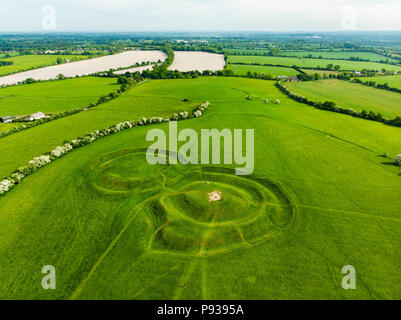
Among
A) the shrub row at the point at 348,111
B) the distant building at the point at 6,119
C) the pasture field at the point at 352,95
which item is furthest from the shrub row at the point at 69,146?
the pasture field at the point at 352,95

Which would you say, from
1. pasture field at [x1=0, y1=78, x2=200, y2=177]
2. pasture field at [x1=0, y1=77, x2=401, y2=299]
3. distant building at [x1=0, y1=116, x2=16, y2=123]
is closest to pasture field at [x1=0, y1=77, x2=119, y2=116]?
distant building at [x1=0, y1=116, x2=16, y2=123]

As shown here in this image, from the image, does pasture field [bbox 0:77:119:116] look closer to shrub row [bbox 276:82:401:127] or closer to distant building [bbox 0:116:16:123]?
distant building [bbox 0:116:16:123]

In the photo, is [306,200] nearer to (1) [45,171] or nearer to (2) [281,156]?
(2) [281,156]

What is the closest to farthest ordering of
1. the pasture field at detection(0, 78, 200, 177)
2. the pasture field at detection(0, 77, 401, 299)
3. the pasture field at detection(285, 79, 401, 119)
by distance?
the pasture field at detection(0, 77, 401, 299) < the pasture field at detection(0, 78, 200, 177) < the pasture field at detection(285, 79, 401, 119)

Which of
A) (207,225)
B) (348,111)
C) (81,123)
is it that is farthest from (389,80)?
(81,123)

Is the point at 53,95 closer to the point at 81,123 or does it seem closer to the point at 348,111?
the point at 81,123
